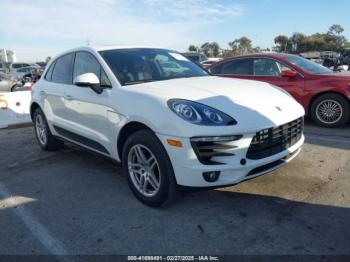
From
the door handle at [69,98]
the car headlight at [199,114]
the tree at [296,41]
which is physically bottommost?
the car headlight at [199,114]

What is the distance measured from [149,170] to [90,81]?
1212mm

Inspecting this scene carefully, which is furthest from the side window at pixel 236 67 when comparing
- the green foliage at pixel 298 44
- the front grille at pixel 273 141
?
the green foliage at pixel 298 44

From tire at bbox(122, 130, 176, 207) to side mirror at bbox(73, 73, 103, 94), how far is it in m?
0.78

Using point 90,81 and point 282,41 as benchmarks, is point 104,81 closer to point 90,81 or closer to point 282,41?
point 90,81

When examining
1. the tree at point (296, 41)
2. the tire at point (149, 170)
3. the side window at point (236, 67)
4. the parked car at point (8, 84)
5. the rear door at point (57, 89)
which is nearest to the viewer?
the tire at point (149, 170)

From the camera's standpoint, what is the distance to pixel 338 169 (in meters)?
4.37

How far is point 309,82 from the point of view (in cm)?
686

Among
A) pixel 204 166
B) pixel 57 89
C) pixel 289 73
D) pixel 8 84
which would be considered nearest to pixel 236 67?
pixel 289 73

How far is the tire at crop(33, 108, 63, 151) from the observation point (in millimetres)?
5613

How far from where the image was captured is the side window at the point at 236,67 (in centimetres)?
777

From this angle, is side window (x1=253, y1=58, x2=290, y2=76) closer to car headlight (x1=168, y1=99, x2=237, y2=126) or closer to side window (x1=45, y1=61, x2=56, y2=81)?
side window (x1=45, y1=61, x2=56, y2=81)

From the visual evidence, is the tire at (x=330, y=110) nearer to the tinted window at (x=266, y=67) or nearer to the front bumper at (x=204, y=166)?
the tinted window at (x=266, y=67)

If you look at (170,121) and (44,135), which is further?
(44,135)

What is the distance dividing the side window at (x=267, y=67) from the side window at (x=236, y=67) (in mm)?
193
